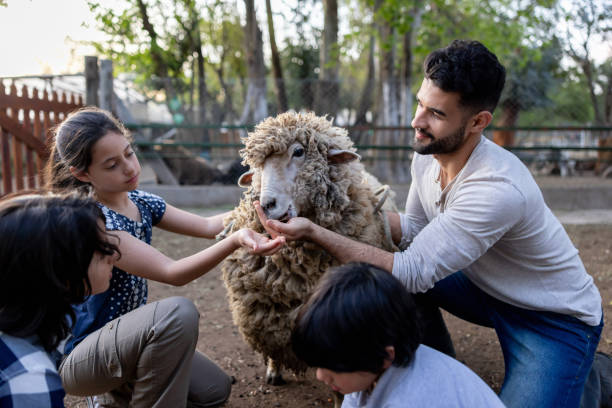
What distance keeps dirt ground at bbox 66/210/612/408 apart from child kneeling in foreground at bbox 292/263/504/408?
1.35 metres

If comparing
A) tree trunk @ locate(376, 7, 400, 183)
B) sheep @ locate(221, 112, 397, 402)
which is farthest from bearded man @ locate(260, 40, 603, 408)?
tree trunk @ locate(376, 7, 400, 183)

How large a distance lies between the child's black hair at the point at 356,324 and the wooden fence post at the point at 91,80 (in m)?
7.46

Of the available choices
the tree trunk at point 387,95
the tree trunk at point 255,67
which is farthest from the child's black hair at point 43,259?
the tree trunk at point 255,67

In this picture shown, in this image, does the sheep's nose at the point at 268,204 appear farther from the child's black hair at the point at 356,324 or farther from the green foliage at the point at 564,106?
the green foliage at the point at 564,106

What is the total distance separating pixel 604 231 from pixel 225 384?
5.97 metres

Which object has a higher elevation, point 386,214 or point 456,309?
point 386,214

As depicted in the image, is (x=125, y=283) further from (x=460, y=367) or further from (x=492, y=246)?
(x=492, y=246)

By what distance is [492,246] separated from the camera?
2.35 meters

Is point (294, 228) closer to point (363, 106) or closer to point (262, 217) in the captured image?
point (262, 217)

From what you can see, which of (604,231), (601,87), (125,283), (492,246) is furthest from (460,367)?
(601,87)

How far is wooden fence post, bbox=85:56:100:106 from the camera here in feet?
25.7

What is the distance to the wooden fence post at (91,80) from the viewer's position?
7.83 meters

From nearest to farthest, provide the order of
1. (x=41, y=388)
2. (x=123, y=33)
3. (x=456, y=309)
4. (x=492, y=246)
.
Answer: (x=41, y=388) → (x=492, y=246) → (x=456, y=309) → (x=123, y=33)

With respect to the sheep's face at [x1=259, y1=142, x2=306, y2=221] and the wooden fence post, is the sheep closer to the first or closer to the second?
the sheep's face at [x1=259, y1=142, x2=306, y2=221]
